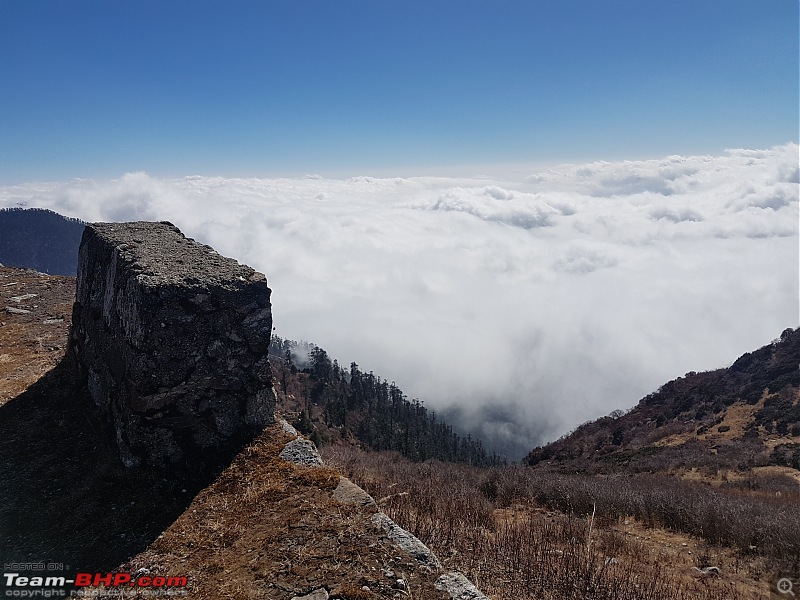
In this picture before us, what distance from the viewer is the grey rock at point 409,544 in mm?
5076

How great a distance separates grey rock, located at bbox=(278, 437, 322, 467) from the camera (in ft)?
24.5

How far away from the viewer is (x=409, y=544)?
5.28 metres

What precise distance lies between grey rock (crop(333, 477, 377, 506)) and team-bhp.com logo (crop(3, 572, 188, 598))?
6.82ft

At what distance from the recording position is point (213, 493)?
6.70 m

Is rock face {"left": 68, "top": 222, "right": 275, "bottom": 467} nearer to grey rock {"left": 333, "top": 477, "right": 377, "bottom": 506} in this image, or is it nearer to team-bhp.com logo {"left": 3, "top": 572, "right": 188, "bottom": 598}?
team-bhp.com logo {"left": 3, "top": 572, "right": 188, "bottom": 598}

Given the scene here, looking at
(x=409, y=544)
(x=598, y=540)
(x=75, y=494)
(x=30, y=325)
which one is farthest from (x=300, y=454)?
(x=30, y=325)

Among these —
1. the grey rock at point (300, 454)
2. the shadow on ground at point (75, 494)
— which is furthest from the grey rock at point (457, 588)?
the shadow on ground at point (75, 494)

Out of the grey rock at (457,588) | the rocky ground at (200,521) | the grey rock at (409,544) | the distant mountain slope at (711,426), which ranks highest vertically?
the grey rock at (409,544)

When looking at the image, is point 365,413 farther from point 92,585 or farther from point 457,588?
point 457,588

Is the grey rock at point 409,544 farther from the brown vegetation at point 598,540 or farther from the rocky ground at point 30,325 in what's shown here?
the rocky ground at point 30,325

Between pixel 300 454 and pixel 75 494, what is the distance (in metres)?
3.37

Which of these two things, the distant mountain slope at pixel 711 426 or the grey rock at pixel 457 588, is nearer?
the grey rock at pixel 457 588

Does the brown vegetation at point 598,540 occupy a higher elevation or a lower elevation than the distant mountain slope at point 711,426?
higher

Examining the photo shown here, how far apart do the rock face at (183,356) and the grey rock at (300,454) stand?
2.40ft
